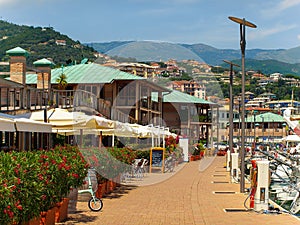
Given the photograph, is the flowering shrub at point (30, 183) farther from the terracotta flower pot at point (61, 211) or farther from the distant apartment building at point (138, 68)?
the distant apartment building at point (138, 68)

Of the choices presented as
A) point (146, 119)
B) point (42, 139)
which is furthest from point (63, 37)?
point (42, 139)

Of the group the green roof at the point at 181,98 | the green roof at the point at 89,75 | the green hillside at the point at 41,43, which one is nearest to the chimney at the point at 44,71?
the green roof at the point at 89,75

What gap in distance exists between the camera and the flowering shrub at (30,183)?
626 cm

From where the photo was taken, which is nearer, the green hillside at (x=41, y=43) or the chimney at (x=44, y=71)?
the chimney at (x=44, y=71)

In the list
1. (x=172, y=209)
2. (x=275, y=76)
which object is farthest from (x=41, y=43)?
(x=275, y=76)

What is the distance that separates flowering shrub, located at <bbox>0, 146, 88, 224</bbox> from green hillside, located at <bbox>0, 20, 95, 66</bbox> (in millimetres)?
79140

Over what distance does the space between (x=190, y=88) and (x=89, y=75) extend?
20595mm

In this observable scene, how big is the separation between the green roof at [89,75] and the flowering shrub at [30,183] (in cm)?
2888

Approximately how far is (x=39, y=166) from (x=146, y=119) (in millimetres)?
41063

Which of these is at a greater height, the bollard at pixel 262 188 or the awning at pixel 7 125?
the awning at pixel 7 125

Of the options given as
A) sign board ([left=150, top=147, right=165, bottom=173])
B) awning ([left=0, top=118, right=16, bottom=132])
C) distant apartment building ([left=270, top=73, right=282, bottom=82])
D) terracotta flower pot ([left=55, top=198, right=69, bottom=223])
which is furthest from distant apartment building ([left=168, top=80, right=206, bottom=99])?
distant apartment building ([left=270, top=73, right=282, bottom=82])

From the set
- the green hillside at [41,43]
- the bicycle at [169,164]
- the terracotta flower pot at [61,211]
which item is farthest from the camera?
the green hillside at [41,43]

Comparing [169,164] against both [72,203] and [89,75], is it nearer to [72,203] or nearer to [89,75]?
[89,75]

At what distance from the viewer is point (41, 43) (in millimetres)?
111438
